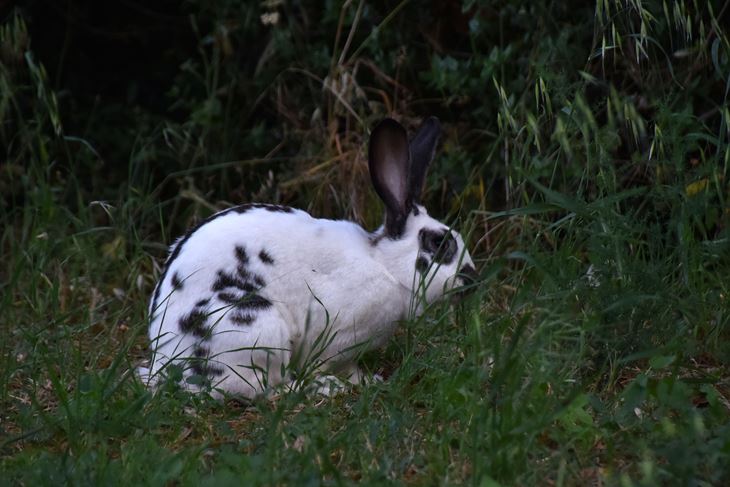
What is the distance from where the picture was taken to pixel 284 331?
430cm

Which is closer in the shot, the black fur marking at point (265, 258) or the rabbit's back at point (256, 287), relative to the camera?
the rabbit's back at point (256, 287)

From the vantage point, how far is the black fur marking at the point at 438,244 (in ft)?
14.9

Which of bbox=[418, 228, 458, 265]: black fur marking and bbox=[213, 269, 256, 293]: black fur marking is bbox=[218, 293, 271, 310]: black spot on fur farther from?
bbox=[418, 228, 458, 265]: black fur marking

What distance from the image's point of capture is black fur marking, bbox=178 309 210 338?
Result: 420 centimetres

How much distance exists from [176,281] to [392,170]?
3.09ft

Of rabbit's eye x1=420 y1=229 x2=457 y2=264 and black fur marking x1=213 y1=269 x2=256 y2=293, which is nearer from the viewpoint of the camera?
black fur marking x1=213 y1=269 x2=256 y2=293

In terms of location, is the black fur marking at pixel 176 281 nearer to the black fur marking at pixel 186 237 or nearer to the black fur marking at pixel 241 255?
the black fur marking at pixel 186 237

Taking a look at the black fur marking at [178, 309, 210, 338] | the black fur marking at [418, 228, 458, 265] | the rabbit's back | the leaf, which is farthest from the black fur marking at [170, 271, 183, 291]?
the leaf

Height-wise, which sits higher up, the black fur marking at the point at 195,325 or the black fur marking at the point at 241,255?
the black fur marking at the point at 241,255

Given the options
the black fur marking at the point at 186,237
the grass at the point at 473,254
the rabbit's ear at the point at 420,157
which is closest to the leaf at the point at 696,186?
the grass at the point at 473,254

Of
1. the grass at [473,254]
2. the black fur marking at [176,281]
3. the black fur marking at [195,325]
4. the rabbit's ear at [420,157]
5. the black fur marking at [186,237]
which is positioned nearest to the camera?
the grass at [473,254]

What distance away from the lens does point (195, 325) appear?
4.19 meters

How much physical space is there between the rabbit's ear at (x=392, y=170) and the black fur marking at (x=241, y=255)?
58 cm

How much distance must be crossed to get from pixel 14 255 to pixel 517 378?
10.3 ft
